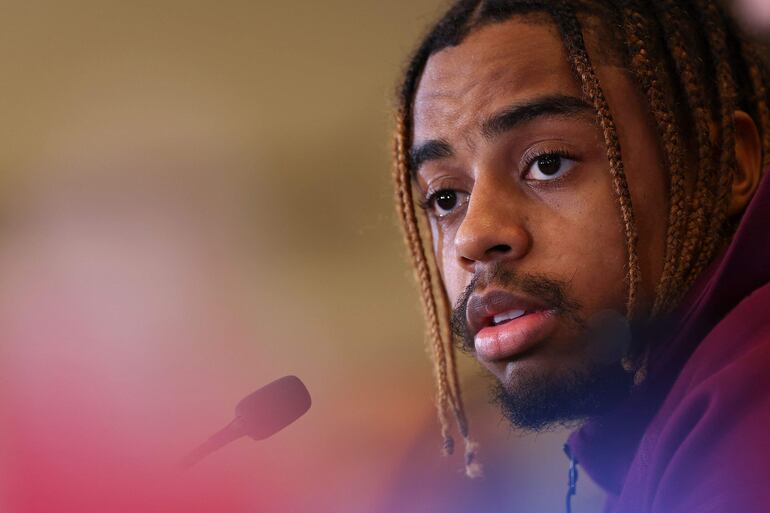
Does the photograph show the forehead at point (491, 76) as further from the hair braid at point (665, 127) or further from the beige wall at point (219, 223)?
the beige wall at point (219, 223)

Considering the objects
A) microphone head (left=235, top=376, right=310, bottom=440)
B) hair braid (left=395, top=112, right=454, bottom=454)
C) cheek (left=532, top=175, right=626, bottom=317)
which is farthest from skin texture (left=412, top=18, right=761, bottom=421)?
microphone head (left=235, top=376, right=310, bottom=440)

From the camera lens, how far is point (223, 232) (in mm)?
2428

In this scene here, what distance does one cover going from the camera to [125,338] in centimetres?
228

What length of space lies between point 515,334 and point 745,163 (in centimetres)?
40

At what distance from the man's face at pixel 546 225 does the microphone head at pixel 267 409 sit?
0.27 meters

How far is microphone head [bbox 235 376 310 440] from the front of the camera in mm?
1182

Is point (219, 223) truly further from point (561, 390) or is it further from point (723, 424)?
point (723, 424)

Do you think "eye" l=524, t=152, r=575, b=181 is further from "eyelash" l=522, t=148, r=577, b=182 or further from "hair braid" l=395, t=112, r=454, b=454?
"hair braid" l=395, t=112, r=454, b=454

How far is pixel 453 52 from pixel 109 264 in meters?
1.31

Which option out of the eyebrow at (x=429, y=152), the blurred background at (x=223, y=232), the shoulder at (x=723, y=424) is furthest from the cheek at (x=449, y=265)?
the blurred background at (x=223, y=232)

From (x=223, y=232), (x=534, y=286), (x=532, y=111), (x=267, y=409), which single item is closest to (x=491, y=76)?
(x=532, y=111)

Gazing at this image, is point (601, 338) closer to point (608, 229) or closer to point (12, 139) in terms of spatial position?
point (608, 229)

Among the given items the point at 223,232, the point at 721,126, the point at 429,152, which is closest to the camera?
the point at 721,126

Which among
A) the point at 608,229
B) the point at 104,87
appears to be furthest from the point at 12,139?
the point at 608,229
